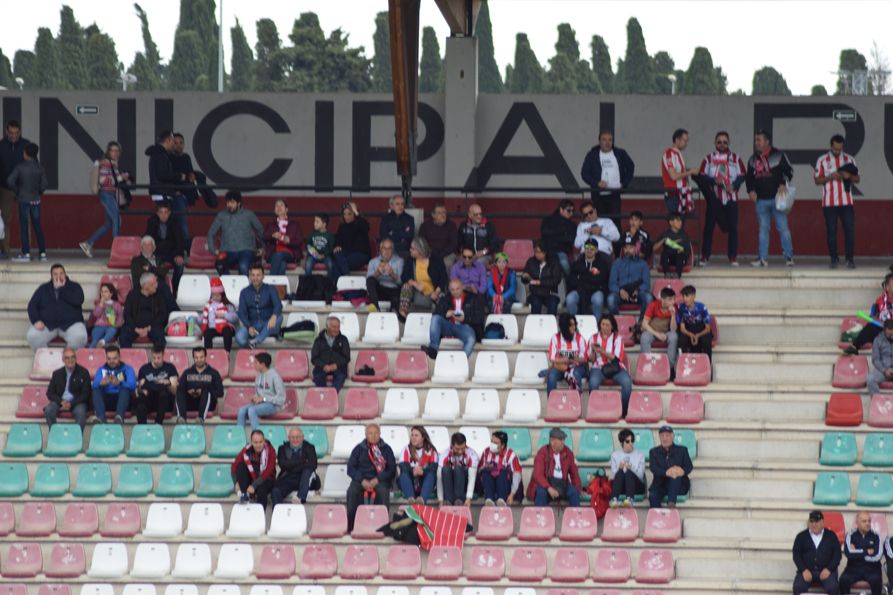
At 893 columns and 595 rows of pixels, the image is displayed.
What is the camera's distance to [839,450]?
16750 mm

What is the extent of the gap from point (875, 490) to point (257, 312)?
643 centimetres

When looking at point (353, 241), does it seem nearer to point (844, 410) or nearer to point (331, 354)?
point (331, 354)

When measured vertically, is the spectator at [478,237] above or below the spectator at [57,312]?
above

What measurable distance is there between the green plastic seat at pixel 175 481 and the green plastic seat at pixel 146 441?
0.29m

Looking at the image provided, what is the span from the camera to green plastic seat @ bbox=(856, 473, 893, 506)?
16156 millimetres

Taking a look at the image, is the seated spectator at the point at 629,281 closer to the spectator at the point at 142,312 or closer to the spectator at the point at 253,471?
the spectator at the point at 253,471

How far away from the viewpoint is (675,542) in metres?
15.9

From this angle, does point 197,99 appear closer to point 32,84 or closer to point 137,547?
point 137,547

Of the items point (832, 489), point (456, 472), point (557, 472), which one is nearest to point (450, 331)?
point (456, 472)

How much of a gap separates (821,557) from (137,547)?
6.03 meters

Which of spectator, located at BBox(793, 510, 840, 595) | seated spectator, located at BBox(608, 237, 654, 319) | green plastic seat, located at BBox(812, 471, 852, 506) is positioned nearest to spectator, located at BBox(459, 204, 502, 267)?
seated spectator, located at BBox(608, 237, 654, 319)

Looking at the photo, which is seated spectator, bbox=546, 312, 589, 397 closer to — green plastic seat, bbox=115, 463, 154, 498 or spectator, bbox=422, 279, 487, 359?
spectator, bbox=422, 279, 487, 359

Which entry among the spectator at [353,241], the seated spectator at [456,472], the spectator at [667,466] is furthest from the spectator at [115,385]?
the spectator at [667,466]

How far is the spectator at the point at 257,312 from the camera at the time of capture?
18125mm
